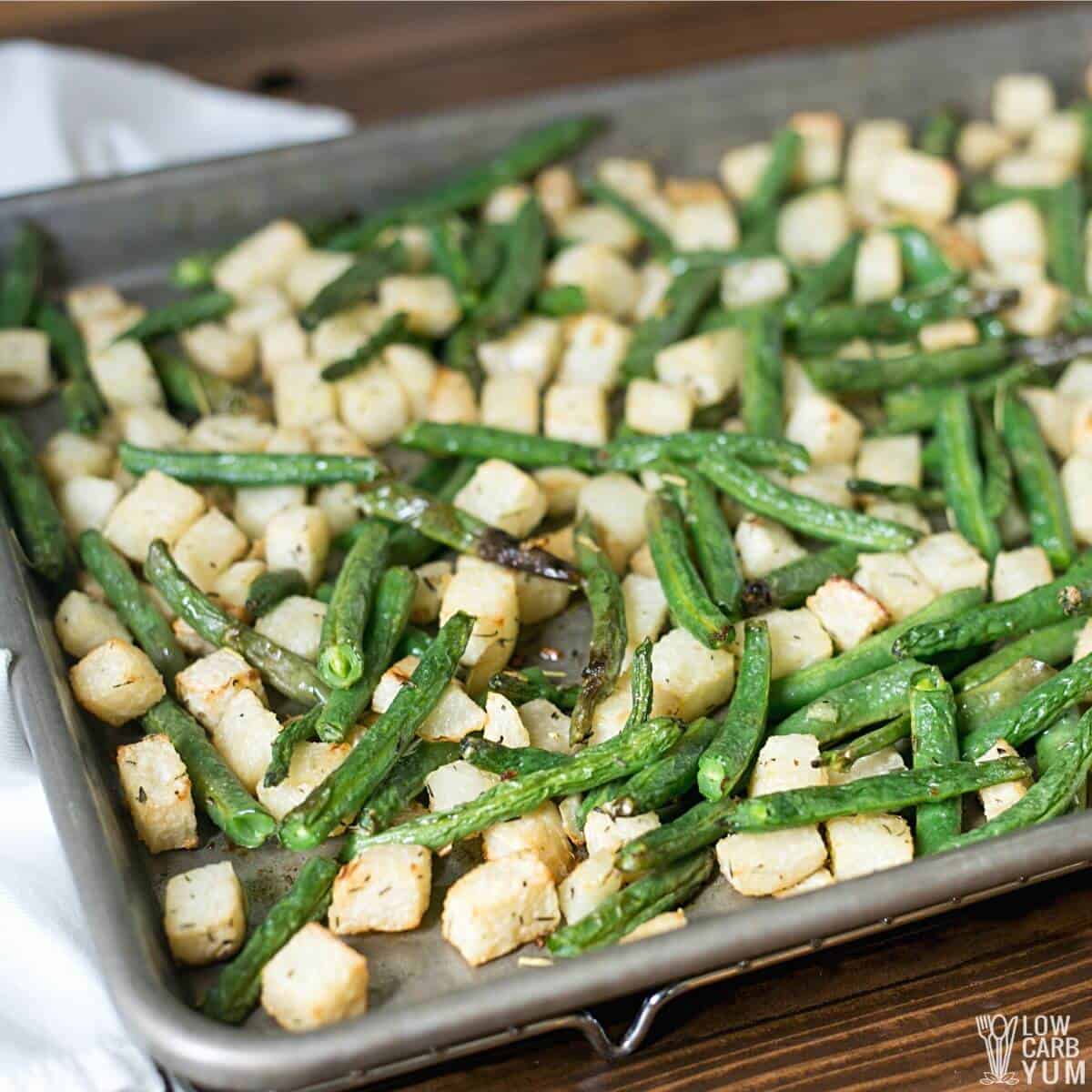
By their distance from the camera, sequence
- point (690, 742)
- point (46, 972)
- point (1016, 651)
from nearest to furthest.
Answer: point (46, 972) → point (690, 742) → point (1016, 651)

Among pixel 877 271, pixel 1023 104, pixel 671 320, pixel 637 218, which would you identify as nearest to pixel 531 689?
pixel 671 320

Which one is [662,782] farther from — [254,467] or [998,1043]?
[254,467]

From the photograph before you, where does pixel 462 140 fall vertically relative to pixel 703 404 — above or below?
above

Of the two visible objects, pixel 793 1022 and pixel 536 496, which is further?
pixel 536 496

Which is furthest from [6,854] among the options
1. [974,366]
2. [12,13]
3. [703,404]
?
[12,13]

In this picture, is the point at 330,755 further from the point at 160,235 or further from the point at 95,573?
the point at 160,235

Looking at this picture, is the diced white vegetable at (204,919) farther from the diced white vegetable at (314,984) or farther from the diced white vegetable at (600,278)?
the diced white vegetable at (600,278)
